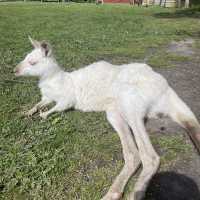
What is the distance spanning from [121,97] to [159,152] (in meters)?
0.71

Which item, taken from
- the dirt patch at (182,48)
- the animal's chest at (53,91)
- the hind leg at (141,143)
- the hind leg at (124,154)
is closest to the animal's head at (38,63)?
the animal's chest at (53,91)

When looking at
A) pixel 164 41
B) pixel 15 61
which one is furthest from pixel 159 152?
pixel 164 41

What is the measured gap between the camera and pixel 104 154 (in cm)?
426

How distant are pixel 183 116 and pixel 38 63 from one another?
1.90m

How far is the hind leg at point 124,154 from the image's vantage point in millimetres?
3520

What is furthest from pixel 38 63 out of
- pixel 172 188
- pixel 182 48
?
pixel 182 48

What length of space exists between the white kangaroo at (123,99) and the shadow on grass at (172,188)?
83mm

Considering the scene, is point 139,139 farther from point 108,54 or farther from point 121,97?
point 108,54

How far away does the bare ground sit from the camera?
11.7ft

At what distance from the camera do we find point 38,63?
17.6 feet

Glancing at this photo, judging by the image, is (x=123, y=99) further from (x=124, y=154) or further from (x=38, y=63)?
(x=38, y=63)

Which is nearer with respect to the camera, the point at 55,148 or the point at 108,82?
the point at 55,148

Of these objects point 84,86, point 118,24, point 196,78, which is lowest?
point 118,24

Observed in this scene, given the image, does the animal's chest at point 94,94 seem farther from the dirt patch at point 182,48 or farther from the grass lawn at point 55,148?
the dirt patch at point 182,48
